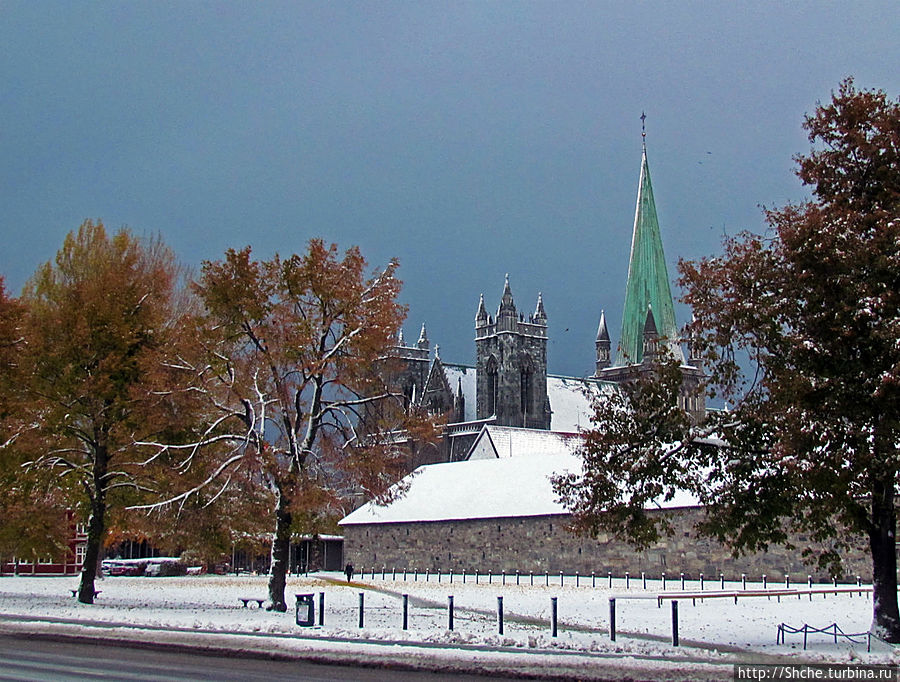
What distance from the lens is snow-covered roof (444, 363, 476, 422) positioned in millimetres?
128875

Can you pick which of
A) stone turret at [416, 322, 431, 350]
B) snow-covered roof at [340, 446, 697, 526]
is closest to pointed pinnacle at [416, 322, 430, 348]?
stone turret at [416, 322, 431, 350]

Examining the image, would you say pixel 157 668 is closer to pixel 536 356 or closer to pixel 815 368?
pixel 815 368

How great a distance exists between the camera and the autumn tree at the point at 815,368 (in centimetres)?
1738

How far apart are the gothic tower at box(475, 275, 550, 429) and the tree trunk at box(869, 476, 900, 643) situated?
99780mm

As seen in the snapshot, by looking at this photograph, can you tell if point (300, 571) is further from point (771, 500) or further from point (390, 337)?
point (771, 500)

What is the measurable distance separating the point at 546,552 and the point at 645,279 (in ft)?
251

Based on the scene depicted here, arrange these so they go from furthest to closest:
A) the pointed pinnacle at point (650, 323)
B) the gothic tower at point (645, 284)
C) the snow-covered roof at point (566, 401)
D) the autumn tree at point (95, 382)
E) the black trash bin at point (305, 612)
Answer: the snow-covered roof at point (566, 401)
the gothic tower at point (645, 284)
the pointed pinnacle at point (650, 323)
the autumn tree at point (95, 382)
the black trash bin at point (305, 612)

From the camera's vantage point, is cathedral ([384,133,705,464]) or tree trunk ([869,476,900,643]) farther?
cathedral ([384,133,705,464])

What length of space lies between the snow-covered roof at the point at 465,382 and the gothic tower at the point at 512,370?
10.3 ft

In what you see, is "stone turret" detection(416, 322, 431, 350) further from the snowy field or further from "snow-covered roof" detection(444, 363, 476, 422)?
the snowy field

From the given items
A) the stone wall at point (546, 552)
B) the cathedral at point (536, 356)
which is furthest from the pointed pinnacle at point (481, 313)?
the stone wall at point (546, 552)

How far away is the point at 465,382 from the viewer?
132250 millimetres

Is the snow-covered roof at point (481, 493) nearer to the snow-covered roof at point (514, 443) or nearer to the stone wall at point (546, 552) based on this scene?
the stone wall at point (546, 552)

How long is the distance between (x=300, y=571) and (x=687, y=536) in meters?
28.6
